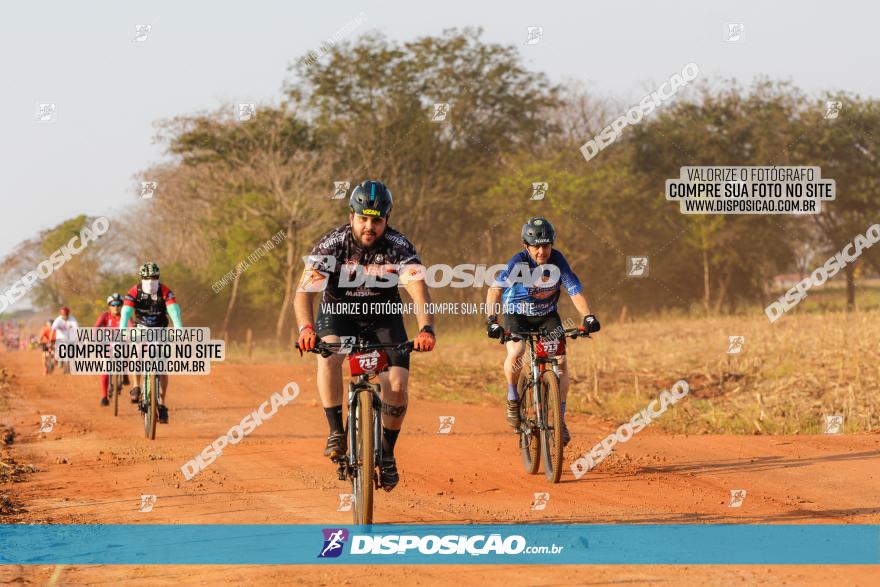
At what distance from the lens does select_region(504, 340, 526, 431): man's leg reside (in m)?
10.9

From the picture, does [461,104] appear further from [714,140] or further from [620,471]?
[620,471]

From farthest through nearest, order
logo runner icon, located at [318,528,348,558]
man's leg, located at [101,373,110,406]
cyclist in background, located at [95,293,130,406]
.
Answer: man's leg, located at [101,373,110,406], cyclist in background, located at [95,293,130,406], logo runner icon, located at [318,528,348,558]

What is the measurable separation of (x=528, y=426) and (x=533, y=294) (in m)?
1.36

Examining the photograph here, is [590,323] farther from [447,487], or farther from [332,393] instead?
[332,393]

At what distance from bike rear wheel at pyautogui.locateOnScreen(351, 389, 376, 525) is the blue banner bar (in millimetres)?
150

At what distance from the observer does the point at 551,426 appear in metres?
10.1

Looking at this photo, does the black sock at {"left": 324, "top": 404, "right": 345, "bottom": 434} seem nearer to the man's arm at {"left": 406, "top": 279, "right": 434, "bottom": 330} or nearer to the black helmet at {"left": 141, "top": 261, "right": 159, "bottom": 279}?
the man's arm at {"left": 406, "top": 279, "right": 434, "bottom": 330}

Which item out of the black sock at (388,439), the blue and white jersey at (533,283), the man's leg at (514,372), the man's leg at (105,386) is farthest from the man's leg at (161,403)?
the black sock at (388,439)

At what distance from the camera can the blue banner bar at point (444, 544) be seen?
7.05 m

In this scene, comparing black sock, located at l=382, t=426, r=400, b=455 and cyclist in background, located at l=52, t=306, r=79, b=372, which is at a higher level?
cyclist in background, located at l=52, t=306, r=79, b=372

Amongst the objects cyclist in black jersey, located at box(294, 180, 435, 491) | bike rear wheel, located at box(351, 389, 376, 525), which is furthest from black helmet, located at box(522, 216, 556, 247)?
bike rear wheel, located at box(351, 389, 376, 525)

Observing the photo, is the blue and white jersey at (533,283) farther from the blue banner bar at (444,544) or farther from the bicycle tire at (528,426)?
the blue banner bar at (444,544)

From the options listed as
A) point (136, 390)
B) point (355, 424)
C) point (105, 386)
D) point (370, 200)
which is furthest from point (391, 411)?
point (105, 386)

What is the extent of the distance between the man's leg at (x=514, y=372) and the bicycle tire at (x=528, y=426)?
0.20 ft
